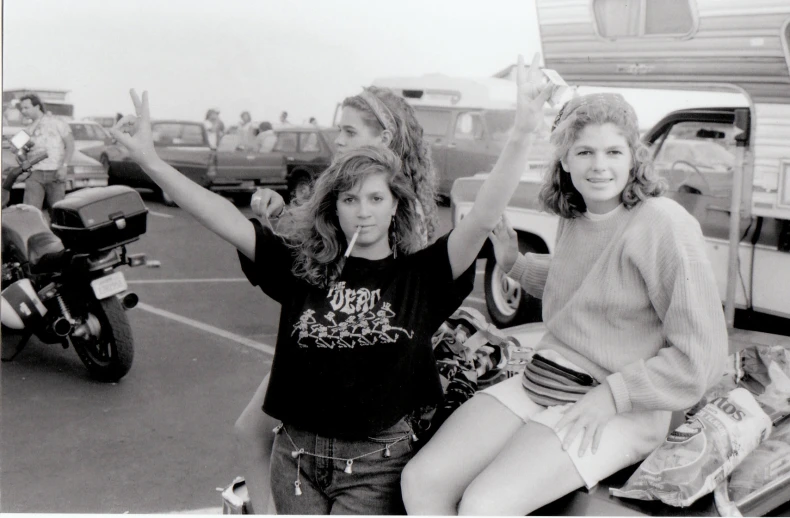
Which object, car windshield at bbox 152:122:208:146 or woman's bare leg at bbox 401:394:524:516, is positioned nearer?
woman's bare leg at bbox 401:394:524:516

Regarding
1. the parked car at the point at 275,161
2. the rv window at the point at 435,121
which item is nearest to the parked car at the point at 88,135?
the parked car at the point at 275,161

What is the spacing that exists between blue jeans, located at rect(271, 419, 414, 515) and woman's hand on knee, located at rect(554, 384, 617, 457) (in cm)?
40

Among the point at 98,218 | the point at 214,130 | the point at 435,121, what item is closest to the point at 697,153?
the point at 98,218

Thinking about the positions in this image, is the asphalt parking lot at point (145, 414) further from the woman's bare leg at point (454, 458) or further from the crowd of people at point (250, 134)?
the crowd of people at point (250, 134)

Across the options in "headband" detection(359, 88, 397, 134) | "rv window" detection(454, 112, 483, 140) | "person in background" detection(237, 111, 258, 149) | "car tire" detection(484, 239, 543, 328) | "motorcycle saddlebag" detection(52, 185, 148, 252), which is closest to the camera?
"headband" detection(359, 88, 397, 134)

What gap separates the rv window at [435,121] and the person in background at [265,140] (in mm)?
2097

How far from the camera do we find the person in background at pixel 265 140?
38.3 ft

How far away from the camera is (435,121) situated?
11.9m

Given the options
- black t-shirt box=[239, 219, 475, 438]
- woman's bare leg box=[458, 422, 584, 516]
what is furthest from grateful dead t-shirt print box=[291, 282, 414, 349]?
woman's bare leg box=[458, 422, 584, 516]

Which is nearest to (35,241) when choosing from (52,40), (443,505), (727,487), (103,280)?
(103,280)

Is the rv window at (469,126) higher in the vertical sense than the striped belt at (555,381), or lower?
higher

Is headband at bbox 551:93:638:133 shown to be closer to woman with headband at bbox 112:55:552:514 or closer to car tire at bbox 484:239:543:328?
woman with headband at bbox 112:55:552:514

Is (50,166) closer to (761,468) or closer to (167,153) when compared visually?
(167,153)

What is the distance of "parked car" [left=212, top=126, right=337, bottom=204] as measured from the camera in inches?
450
